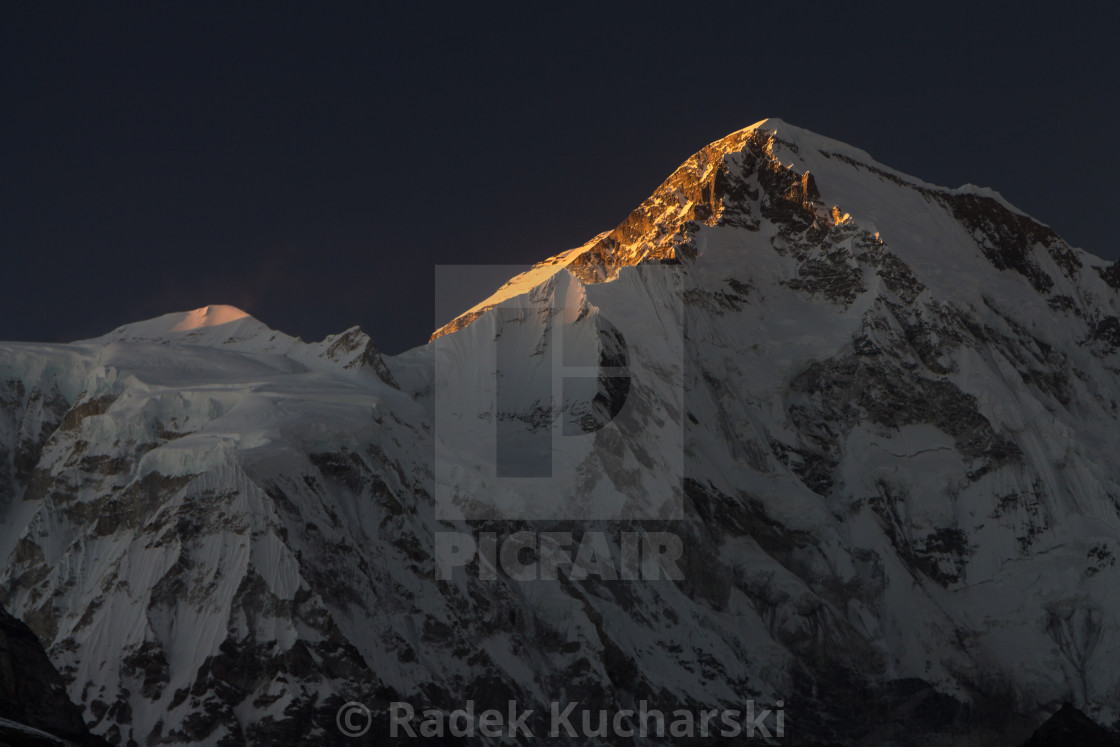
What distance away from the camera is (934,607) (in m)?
198

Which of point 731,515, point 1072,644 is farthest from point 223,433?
point 1072,644

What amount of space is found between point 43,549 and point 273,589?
908 inches

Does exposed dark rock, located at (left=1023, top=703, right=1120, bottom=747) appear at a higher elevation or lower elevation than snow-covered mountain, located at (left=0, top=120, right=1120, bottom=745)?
lower
